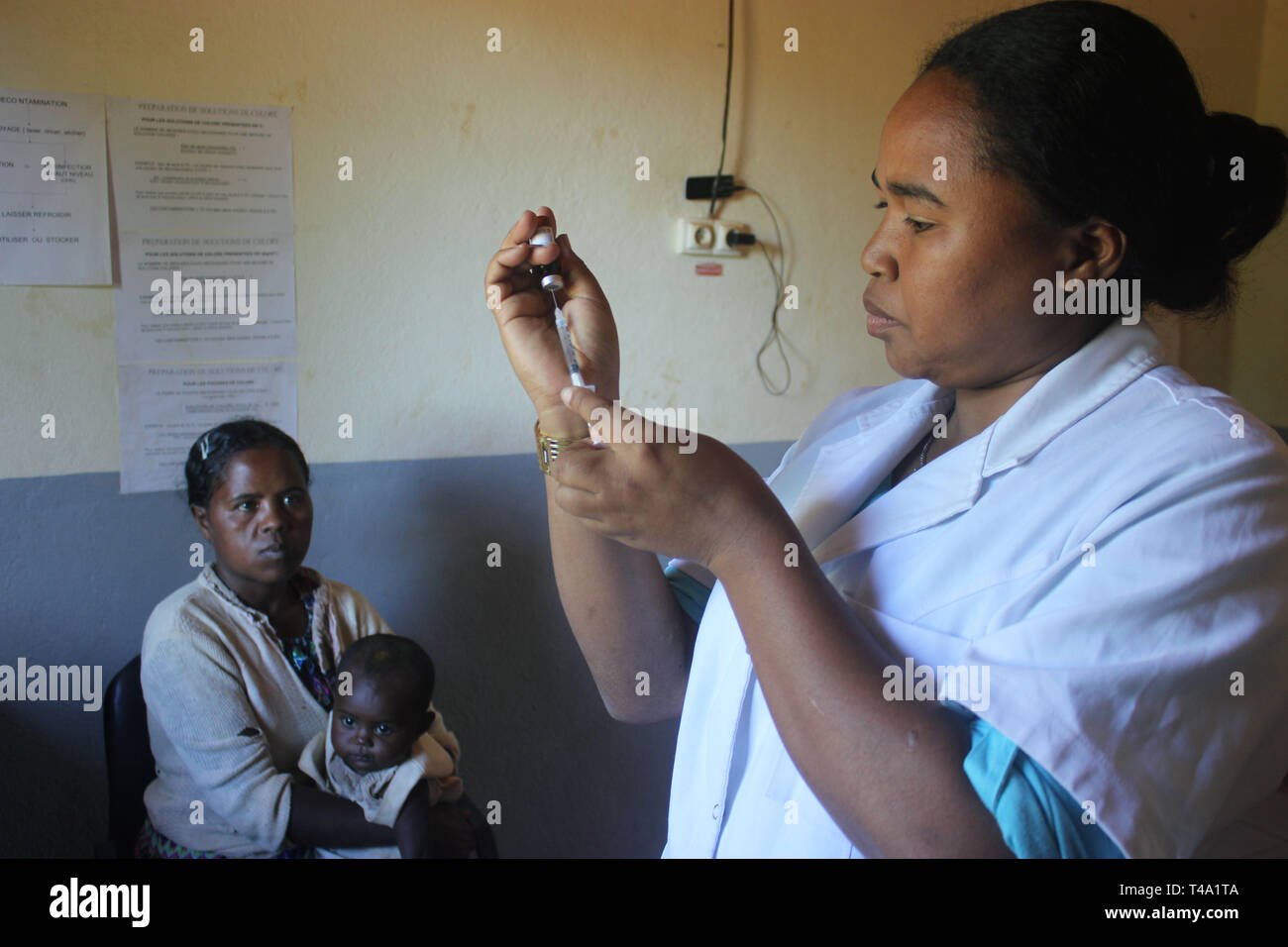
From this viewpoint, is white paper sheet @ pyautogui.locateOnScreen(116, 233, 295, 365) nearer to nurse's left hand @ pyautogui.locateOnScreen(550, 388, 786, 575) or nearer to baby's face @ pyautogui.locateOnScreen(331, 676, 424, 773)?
baby's face @ pyautogui.locateOnScreen(331, 676, 424, 773)

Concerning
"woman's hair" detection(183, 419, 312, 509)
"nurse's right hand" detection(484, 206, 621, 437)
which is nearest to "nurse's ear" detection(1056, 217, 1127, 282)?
"nurse's right hand" detection(484, 206, 621, 437)

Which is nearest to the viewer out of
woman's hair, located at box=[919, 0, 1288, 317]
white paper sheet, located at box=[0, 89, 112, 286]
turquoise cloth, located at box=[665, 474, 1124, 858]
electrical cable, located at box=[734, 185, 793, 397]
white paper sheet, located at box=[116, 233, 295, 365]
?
turquoise cloth, located at box=[665, 474, 1124, 858]

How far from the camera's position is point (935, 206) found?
2.63 ft

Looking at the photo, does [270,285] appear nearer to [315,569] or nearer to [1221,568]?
[315,569]

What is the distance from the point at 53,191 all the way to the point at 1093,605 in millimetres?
1888

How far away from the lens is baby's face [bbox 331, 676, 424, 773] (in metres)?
1.65

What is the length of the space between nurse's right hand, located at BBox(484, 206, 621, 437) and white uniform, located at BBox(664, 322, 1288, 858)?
0.27 metres

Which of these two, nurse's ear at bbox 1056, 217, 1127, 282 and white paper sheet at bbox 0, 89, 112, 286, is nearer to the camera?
nurse's ear at bbox 1056, 217, 1127, 282

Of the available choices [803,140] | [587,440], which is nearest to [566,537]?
[587,440]

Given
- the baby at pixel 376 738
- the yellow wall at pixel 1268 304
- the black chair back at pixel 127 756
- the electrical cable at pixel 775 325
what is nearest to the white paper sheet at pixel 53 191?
the black chair back at pixel 127 756

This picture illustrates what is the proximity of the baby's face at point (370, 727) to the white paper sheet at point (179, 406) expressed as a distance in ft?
1.98

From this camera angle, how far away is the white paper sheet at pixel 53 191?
66.8 inches

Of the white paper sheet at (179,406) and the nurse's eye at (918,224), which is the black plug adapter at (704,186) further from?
the nurse's eye at (918,224)
